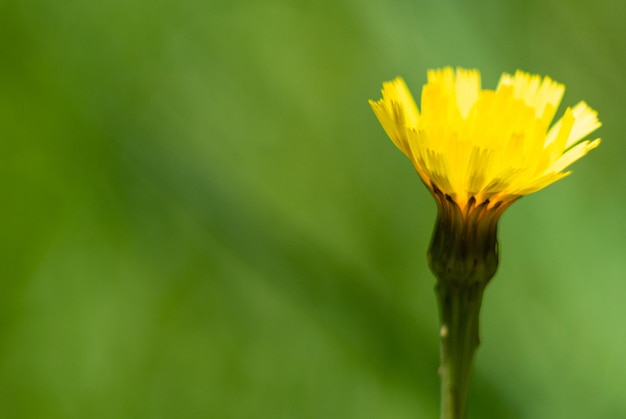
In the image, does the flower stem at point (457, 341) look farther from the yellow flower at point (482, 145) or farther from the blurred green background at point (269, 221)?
the blurred green background at point (269, 221)

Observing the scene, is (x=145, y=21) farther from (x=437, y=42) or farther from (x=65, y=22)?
(x=437, y=42)

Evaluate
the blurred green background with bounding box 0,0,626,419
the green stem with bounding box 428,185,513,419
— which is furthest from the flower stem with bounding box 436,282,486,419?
the blurred green background with bounding box 0,0,626,419

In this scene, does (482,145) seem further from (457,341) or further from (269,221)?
(269,221)

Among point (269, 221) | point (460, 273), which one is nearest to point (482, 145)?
point (460, 273)

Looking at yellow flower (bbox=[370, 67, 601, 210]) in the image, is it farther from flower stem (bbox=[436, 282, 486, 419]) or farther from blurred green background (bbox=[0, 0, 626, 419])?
blurred green background (bbox=[0, 0, 626, 419])

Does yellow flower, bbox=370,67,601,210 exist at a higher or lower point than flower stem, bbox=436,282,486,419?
higher

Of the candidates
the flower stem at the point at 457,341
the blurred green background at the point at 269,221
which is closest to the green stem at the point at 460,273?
the flower stem at the point at 457,341
